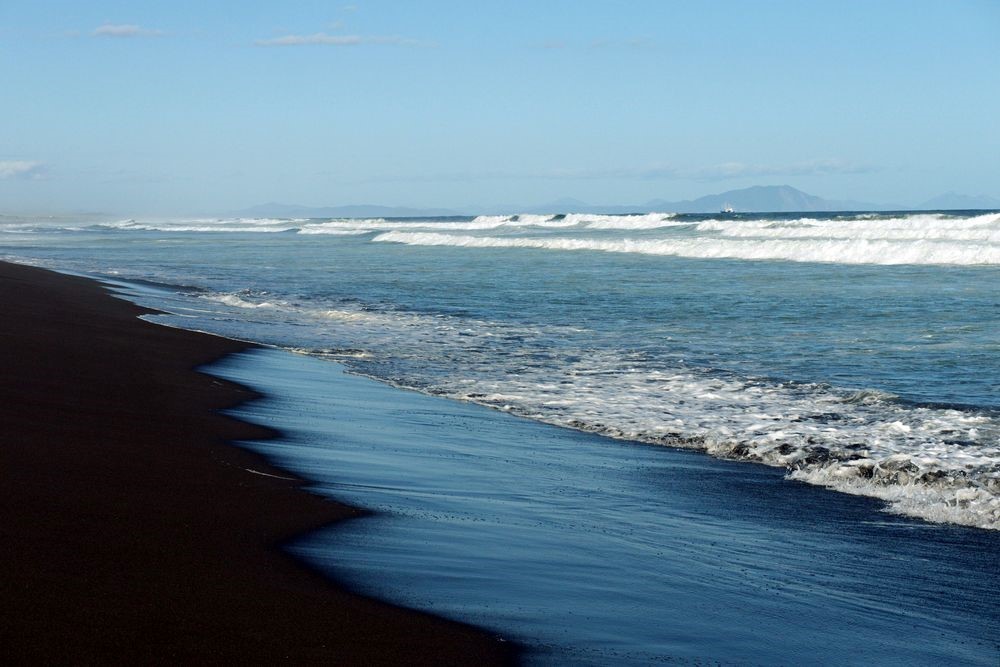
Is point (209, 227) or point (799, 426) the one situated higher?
point (209, 227)

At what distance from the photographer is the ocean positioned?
379cm

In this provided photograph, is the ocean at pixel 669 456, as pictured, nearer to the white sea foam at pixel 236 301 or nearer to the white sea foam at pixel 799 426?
the white sea foam at pixel 799 426

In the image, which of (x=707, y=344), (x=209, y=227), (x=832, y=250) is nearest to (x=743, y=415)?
(x=707, y=344)

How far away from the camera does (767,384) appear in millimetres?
9398

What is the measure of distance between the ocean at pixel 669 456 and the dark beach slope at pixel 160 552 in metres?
0.27

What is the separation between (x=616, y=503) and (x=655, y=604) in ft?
5.50

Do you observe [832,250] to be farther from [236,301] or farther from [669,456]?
[669,456]

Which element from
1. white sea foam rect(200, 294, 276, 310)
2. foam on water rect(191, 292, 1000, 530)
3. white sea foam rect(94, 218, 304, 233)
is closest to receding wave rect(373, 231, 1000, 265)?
white sea foam rect(200, 294, 276, 310)

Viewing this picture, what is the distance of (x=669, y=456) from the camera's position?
271 inches

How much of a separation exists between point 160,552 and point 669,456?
392 centimetres

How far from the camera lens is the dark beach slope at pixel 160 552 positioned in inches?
116

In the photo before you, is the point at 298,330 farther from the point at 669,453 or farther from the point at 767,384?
the point at 669,453

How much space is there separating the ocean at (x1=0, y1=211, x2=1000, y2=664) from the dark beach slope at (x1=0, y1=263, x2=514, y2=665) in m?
0.27

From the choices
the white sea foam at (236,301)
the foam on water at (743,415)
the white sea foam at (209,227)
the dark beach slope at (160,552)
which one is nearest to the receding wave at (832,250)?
the white sea foam at (236,301)
